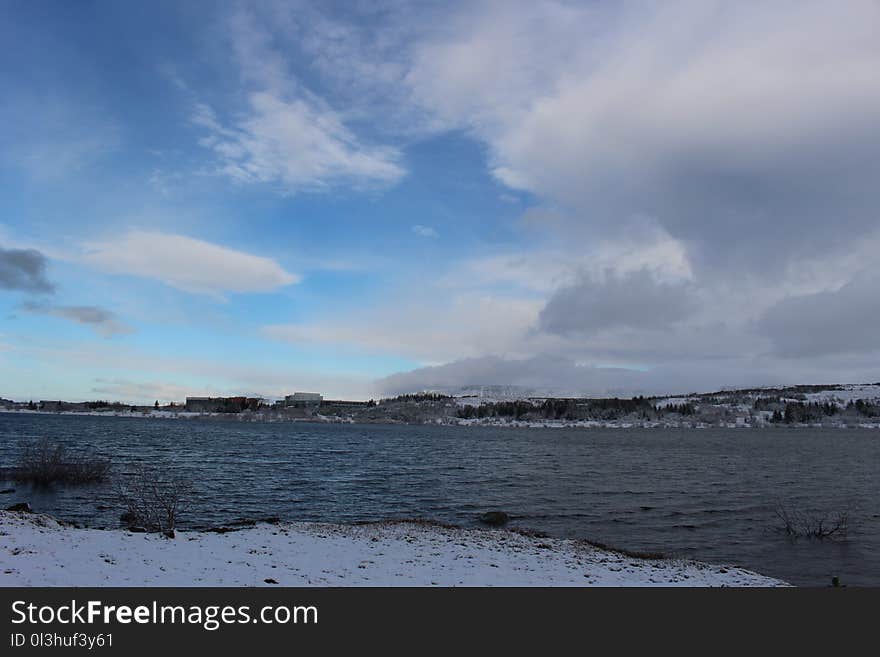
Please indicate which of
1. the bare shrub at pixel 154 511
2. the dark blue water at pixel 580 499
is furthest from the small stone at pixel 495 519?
the bare shrub at pixel 154 511

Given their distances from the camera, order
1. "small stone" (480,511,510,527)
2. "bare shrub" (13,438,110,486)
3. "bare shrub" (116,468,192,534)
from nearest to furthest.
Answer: "bare shrub" (116,468,192,534) → "small stone" (480,511,510,527) → "bare shrub" (13,438,110,486)

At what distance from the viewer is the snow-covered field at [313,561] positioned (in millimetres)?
17922

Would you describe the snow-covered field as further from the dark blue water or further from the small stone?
the small stone

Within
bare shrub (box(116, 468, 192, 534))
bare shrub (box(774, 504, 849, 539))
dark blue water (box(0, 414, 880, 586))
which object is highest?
bare shrub (box(116, 468, 192, 534))

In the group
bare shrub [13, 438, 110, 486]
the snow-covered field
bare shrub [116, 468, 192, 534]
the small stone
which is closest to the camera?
the snow-covered field

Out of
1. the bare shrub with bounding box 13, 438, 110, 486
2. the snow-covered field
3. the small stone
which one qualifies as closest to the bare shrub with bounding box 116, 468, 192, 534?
the snow-covered field

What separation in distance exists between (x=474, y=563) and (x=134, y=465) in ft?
187

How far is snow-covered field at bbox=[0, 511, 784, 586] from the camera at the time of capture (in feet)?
58.8

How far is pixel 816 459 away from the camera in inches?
3903

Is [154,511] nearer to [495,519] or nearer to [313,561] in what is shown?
[313,561]

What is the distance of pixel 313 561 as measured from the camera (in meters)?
21.8

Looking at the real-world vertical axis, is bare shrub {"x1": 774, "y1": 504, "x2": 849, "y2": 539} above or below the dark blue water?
above

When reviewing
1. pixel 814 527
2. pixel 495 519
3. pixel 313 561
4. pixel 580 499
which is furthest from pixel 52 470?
pixel 814 527
